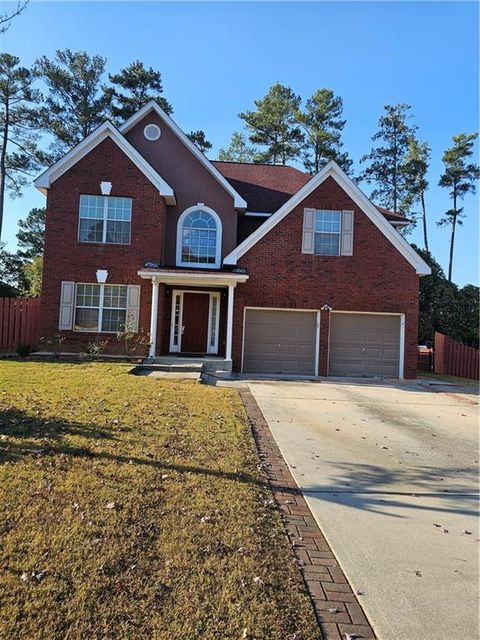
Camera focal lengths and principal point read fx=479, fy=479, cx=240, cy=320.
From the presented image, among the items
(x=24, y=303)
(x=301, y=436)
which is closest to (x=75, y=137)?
(x=24, y=303)

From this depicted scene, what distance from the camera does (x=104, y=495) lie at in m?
4.32

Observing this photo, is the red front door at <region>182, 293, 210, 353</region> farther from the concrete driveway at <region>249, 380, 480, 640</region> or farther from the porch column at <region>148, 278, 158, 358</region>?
the concrete driveway at <region>249, 380, 480, 640</region>

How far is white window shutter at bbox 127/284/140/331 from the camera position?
659 inches

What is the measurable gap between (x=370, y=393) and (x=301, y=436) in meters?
6.00

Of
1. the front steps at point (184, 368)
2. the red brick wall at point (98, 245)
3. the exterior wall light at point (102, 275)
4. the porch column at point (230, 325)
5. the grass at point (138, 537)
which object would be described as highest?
the red brick wall at point (98, 245)

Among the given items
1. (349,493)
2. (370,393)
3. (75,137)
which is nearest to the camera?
(349,493)

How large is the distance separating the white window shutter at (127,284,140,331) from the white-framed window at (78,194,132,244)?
1.68 metres

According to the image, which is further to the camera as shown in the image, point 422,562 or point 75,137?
point 75,137

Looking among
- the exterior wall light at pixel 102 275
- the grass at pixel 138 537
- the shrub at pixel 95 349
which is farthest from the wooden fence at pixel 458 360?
the grass at pixel 138 537

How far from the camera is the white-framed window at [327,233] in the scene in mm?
16844

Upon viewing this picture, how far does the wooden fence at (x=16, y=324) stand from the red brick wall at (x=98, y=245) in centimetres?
101

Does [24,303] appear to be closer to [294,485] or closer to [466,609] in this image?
[294,485]

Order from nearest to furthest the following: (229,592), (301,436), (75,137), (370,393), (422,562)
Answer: (229,592) → (422,562) → (301,436) → (370,393) → (75,137)

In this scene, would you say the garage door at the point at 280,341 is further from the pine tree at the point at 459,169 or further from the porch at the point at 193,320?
the pine tree at the point at 459,169
